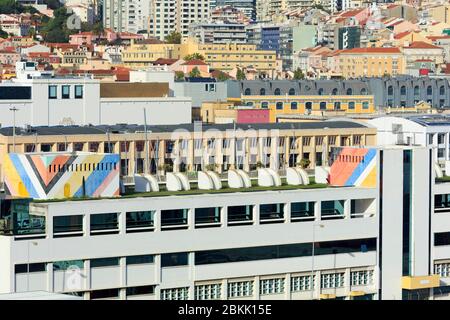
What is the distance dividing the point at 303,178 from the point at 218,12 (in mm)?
122145

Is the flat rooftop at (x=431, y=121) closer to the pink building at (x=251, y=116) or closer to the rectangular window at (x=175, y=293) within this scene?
the pink building at (x=251, y=116)

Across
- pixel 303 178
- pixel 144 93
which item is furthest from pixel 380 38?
pixel 303 178

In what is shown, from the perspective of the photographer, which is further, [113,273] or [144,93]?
[144,93]

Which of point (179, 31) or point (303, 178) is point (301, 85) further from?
point (179, 31)

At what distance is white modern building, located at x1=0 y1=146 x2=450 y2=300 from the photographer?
66.9ft

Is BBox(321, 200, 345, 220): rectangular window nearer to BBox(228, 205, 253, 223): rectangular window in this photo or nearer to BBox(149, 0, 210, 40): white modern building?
BBox(228, 205, 253, 223): rectangular window

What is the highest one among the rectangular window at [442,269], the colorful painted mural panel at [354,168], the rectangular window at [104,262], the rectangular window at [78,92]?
the rectangular window at [78,92]

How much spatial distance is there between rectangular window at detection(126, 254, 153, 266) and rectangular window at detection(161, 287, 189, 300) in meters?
0.45

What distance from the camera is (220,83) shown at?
67.7 m

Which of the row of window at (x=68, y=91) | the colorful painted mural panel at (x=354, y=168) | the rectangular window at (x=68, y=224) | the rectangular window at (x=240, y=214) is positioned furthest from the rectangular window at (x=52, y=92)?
the rectangular window at (x=68, y=224)

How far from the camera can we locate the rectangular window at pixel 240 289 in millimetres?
22256

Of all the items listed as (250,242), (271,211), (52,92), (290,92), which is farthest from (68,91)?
(250,242)

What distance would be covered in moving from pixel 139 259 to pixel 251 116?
1317 inches

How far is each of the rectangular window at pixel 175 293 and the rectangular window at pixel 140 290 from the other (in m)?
0.16
